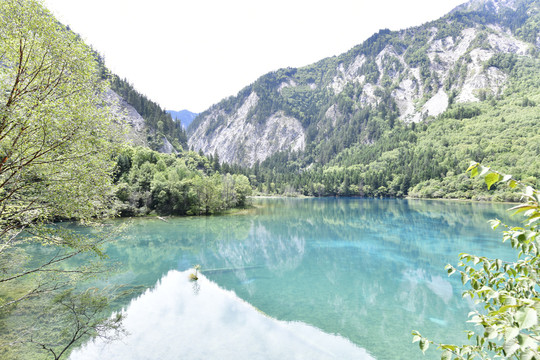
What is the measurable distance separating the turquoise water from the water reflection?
5 centimetres

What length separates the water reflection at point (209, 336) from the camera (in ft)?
38.7

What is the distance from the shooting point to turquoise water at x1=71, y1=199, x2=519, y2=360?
1255 centimetres

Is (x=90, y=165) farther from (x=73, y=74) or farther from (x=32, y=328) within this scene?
(x=32, y=328)

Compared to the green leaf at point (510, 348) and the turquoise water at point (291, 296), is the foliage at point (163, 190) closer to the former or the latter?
the turquoise water at point (291, 296)

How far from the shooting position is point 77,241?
8.71 meters

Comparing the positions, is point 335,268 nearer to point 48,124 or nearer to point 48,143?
point 48,143

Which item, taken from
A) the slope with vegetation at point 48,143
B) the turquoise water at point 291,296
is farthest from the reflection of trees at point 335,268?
the slope with vegetation at point 48,143

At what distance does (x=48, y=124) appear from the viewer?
6.99 m

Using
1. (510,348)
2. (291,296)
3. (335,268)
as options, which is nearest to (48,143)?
(510,348)

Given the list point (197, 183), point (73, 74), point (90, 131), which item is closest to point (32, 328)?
point (90, 131)

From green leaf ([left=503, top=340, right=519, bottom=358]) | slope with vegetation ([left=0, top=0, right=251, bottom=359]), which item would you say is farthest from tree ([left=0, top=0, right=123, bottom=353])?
green leaf ([left=503, top=340, right=519, bottom=358])

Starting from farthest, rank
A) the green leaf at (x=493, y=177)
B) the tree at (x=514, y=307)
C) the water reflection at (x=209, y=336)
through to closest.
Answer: the water reflection at (x=209, y=336), the green leaf at (x=493, y=177), the tree at (x=514, y=307)

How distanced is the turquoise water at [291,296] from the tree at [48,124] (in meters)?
7.20

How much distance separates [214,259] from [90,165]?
19914 mm
